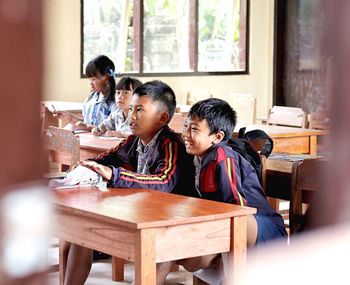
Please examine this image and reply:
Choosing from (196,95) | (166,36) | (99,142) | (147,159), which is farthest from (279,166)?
(166,36)

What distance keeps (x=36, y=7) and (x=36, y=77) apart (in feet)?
0.07

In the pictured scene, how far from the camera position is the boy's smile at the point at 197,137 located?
3139 mm

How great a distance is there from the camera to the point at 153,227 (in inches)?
94.7

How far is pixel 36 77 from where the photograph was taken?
23cm

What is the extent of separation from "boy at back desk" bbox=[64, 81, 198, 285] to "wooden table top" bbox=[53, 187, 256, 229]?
0.08 meters

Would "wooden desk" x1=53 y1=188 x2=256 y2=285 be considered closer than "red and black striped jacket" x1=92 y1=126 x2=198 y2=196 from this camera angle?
Yes

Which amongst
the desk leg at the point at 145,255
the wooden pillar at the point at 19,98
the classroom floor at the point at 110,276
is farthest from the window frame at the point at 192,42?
the wooden pillar at the point at 19,98

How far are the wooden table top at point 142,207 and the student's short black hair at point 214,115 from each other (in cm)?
39

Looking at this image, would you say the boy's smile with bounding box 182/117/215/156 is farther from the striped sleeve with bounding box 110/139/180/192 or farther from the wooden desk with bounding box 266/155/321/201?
the wooden desk with bounding box 266/155/321/201

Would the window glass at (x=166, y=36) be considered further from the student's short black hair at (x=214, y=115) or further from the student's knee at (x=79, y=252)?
the student's short black hair at (x=214, y=115)

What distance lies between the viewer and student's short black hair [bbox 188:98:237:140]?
10.5ft

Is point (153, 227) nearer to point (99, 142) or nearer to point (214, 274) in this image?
point (214, 274)

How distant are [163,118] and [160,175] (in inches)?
14.7

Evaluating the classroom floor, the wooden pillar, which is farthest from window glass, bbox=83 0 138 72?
the wooden pillar
